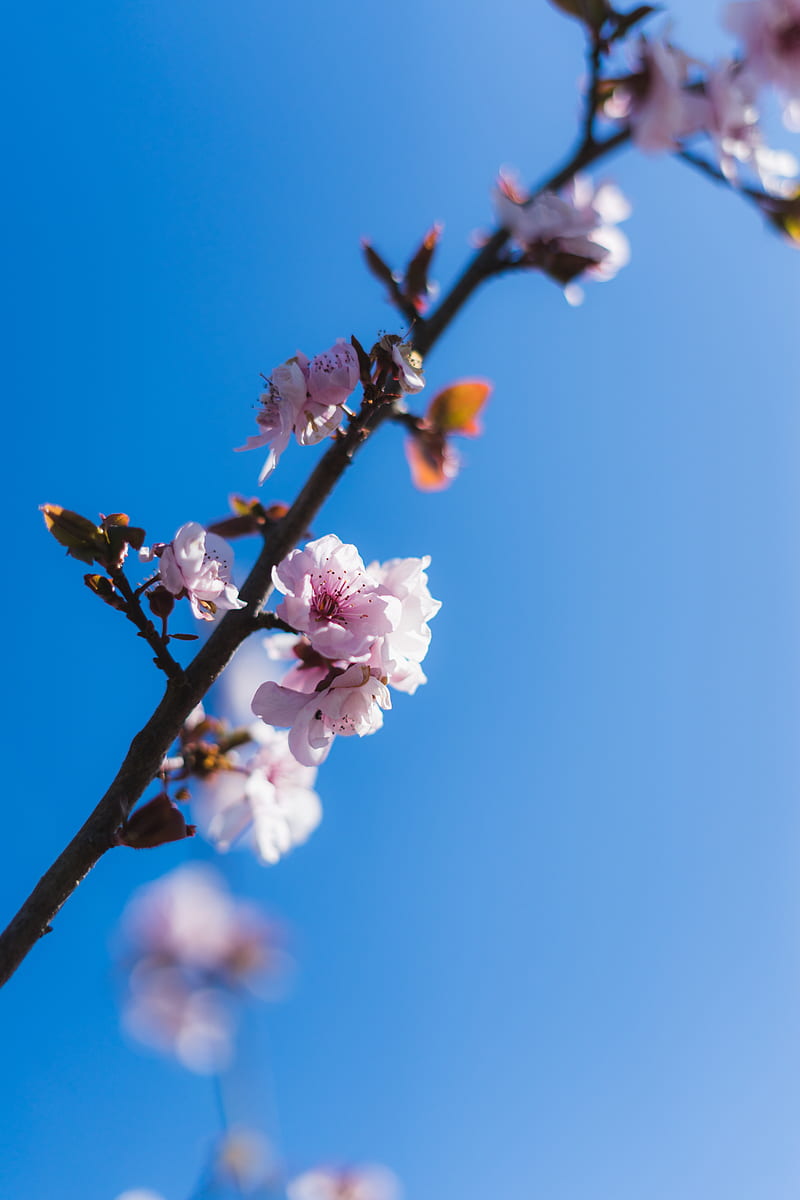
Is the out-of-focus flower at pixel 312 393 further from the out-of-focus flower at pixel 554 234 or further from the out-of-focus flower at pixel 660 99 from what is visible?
the out-of-focus flower at pixel 660 99

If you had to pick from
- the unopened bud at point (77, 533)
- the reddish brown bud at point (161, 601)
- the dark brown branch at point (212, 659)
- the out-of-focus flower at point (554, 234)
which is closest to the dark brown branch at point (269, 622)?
the dark brown branch at point (212, 659)

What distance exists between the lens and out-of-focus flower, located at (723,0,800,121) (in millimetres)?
1545

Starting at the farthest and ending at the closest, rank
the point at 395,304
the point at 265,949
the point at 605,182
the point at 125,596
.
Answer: the point at 265,949 < the point at 605,182 < the point at 395,304 < the point at 125,596

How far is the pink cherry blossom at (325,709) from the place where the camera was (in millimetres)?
1256

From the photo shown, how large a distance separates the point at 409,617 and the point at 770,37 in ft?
4.42

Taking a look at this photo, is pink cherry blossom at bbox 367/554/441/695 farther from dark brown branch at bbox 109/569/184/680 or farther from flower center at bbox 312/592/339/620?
dark brown branch at bbox 109/569/184/680

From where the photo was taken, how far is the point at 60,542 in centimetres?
121

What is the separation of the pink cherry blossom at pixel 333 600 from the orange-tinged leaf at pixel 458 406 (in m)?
0.57

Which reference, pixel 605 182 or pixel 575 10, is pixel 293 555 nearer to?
pixel 575 10

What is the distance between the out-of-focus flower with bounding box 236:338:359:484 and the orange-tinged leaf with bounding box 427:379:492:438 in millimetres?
520

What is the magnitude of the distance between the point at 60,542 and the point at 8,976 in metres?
0.60

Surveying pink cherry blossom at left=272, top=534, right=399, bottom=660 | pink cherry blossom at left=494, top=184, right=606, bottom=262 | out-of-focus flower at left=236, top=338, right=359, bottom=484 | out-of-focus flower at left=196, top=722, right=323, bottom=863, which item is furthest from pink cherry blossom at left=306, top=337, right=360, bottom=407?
out-of-focus flower at left=196, top=722, right=323, bottom=863

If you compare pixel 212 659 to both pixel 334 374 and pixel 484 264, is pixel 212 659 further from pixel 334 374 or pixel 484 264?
pixel 484 264

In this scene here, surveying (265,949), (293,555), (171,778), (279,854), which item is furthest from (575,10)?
(265,949)
